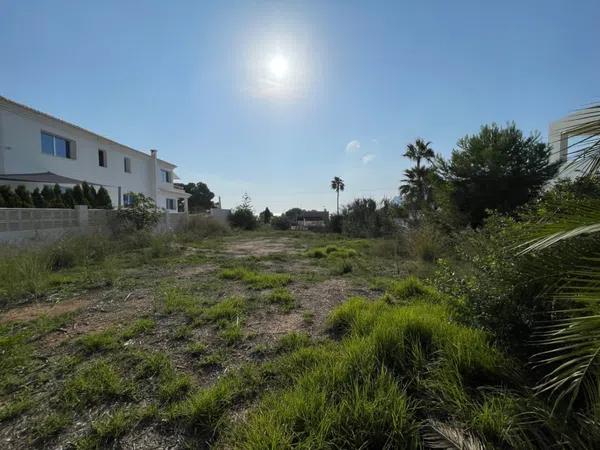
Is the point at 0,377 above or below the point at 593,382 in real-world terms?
below

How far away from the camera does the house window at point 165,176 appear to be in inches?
970

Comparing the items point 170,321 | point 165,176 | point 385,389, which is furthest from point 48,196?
point 165,176

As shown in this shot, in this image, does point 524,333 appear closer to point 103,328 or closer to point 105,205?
point 103,328

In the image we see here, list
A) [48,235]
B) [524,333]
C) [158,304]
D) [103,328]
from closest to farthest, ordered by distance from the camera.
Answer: [524,333] → [103,328] → [158,304] → [48,235]

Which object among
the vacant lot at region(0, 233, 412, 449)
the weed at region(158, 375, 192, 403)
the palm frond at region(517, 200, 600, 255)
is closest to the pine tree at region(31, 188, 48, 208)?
the vacant lot at region(0, 233, 412, 449)

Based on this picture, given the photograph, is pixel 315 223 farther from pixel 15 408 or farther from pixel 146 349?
pixel 15 408

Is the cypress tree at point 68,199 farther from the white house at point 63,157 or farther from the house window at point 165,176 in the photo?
the house window at point 165,176

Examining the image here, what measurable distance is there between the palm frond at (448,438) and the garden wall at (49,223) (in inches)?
381

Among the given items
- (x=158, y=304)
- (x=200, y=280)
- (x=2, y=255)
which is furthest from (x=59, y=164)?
(x=158, y=304)

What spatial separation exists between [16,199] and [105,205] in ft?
15.7

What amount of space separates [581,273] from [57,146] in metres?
18.4

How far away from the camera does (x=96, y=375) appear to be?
239cm

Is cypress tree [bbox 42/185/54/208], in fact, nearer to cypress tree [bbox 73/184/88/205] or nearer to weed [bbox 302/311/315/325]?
cypress tree [bbox 73/184/88/205]

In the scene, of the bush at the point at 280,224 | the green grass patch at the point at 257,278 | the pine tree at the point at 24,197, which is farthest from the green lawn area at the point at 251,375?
the bush at the point at 280,224
